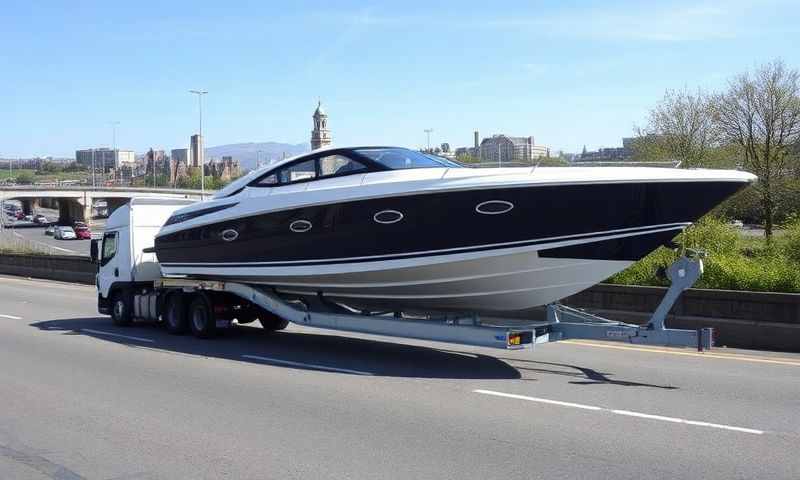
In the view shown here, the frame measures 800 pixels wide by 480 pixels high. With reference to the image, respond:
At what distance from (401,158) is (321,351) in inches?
130

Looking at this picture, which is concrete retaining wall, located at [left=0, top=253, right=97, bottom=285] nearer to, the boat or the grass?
the boat

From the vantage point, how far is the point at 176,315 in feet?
49.5

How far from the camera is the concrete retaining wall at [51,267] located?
31.6m

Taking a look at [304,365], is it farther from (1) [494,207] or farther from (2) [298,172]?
(1) [494,207]

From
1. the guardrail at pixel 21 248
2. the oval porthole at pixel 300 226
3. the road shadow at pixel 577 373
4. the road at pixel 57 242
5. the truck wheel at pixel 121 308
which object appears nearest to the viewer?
the road shadow at pixel 577 373

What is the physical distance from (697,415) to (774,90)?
37.6 m

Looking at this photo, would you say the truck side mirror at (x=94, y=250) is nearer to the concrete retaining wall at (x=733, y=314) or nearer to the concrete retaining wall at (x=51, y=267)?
the concrete retaining wall at (x=733, y=314)

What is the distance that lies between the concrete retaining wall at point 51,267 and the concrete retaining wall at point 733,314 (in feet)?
71.8

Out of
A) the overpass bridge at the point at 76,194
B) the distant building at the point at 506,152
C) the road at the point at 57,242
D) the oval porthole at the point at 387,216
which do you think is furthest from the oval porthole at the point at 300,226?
the overpass bridge at the point at 76,194

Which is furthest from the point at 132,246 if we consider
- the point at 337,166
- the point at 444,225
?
the point at 444,225

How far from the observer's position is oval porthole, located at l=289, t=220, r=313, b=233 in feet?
40.1

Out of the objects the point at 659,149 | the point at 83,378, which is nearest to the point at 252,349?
the point at 83,378

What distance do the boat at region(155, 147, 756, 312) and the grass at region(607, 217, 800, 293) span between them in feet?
9.48

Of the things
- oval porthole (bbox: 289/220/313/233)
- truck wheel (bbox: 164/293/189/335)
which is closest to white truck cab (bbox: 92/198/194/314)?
truck wheel (bbox: 164/293/189/335)
